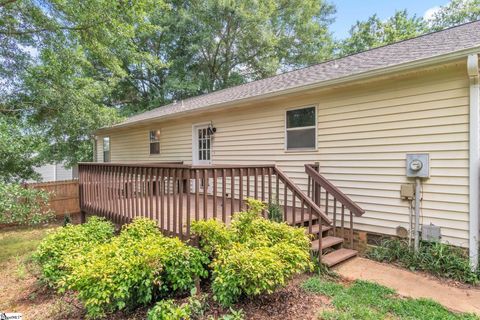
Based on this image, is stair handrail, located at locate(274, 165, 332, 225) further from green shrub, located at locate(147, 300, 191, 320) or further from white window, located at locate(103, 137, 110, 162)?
white window, located at locate(103, 137, 110, 162)

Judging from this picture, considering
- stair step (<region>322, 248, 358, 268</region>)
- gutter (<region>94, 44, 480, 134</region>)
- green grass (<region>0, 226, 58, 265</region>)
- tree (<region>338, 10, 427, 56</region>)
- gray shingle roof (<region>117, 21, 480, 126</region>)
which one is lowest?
green grass (<region>0, 226, 58, 265</region>)

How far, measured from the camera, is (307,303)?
3.06m

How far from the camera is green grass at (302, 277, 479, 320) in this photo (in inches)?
111

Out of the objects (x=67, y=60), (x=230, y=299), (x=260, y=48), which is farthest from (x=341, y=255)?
(x=260, y=48)

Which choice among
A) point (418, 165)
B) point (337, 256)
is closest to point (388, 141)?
point (418, 165)

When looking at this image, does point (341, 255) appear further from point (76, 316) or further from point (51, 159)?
point (51, 159)

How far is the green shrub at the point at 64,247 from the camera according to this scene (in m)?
3.47

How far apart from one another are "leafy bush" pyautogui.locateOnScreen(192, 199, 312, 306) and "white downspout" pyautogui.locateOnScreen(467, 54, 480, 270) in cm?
240

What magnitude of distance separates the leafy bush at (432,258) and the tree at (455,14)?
59.8ft

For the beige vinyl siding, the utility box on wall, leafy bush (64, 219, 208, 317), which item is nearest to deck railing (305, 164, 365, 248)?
the beige vinyl siding

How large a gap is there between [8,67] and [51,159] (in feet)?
13.4

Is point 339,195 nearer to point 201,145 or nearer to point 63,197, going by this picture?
point 201,145

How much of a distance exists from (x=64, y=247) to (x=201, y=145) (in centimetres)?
531

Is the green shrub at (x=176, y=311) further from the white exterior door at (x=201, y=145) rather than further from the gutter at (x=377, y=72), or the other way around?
the white exterior door at (x=201, y=145)
